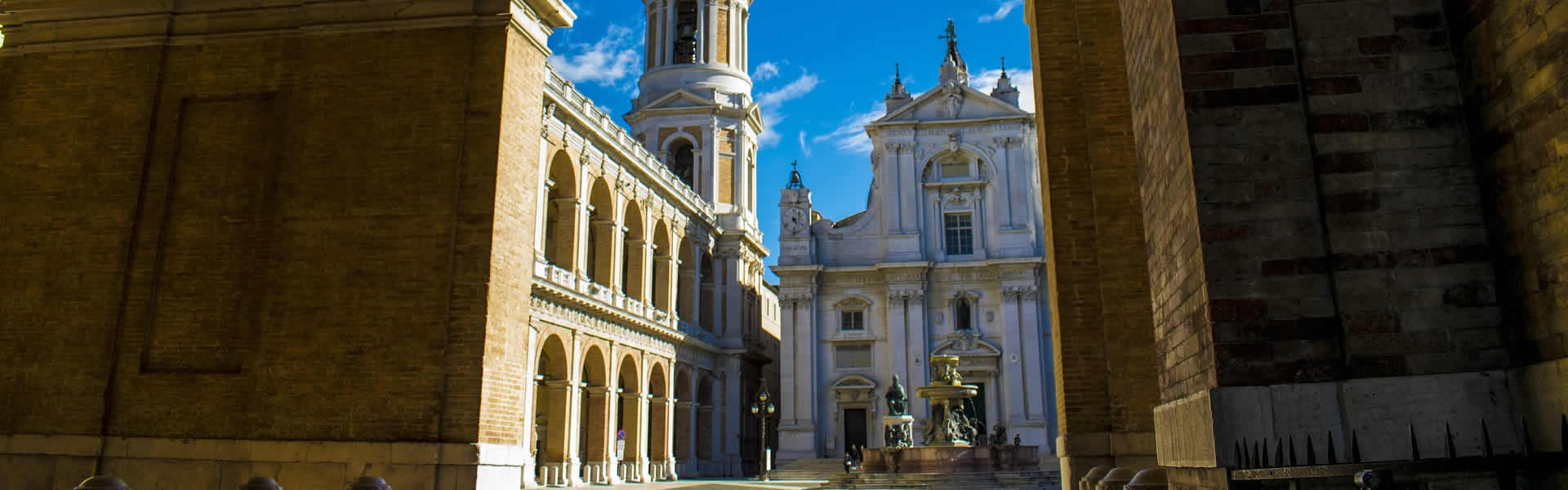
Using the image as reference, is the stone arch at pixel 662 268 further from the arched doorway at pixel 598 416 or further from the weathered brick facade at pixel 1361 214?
the weathered brick facade at pixel 1361 214

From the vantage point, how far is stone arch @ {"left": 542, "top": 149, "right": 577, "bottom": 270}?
91.0ft

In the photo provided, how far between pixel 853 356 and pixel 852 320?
4.55 ft

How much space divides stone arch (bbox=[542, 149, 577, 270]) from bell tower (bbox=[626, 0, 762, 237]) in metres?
13.6

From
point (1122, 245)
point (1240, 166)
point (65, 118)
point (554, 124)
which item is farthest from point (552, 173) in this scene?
point (1240, 166)

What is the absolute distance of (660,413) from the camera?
34.3 metres

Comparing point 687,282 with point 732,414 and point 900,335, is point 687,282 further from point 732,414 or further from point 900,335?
point 900,335

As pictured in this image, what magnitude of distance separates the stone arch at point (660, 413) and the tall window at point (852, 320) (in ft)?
29.6

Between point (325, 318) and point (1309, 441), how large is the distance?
871 centimetres

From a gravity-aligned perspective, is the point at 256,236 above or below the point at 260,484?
above

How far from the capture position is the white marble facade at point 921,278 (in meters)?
39.4

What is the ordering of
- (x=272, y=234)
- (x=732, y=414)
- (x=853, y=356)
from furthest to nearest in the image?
(x=853, y=356), (x=732, y=414), (x=272, y=234)

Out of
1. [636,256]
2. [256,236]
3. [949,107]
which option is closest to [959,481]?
[636,256]

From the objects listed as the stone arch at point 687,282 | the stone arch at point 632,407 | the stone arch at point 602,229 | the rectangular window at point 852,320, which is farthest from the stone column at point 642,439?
the rectangular window at point 852,320

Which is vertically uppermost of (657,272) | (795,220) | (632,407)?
(795,220)
